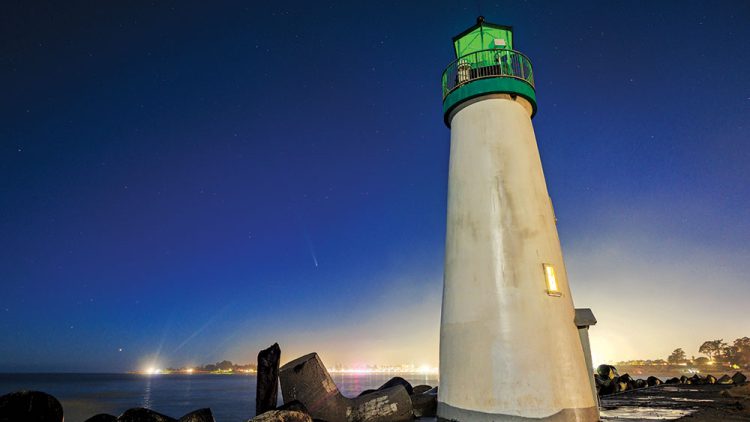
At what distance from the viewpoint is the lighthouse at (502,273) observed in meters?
7.28

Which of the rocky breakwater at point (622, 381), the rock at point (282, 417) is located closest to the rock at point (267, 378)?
the rock at point (282, 417)

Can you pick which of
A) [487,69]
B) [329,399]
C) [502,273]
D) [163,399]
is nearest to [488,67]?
[487,69]

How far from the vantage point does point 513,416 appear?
23.1ft

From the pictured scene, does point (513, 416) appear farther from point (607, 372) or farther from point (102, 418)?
point (607, 372)

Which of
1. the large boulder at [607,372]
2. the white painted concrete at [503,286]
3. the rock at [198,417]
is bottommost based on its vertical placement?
the rock at [198,417]

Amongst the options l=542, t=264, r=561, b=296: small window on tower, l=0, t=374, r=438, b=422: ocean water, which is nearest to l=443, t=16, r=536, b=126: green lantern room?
l=542, t=264, r=561, b=296: small window on tower

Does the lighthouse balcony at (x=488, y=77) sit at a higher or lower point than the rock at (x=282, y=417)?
higher

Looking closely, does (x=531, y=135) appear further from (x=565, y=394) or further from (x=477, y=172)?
(x=565, y=394)

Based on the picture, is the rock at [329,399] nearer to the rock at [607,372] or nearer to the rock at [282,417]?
the rock at [282,417]

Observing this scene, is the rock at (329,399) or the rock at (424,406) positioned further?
the rock at (424,406)

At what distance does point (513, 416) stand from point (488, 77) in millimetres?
7044

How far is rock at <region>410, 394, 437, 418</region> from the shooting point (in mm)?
9906

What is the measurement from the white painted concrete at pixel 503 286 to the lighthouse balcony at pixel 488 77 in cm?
24

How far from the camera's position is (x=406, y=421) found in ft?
29.3
